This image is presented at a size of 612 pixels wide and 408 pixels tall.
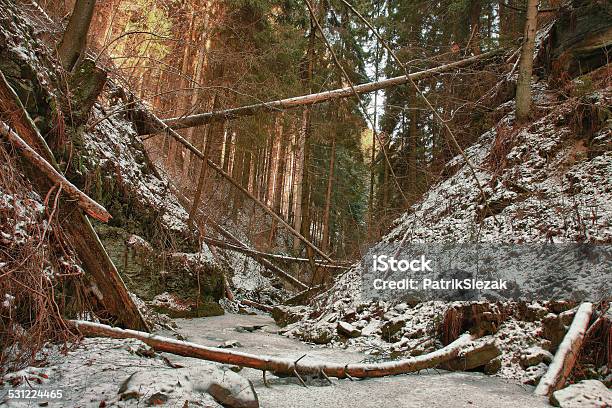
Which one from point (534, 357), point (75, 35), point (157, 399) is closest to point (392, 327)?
point (534, 357)

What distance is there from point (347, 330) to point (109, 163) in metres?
4.76

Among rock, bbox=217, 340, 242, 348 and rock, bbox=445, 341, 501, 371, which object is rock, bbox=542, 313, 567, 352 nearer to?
rock, bbox=445, 341, 501, 371

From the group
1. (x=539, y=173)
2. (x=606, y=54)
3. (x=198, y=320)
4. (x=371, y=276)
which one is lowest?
(x=198, y=320)

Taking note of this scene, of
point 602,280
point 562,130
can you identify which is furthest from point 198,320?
point 562,130

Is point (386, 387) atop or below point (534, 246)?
below

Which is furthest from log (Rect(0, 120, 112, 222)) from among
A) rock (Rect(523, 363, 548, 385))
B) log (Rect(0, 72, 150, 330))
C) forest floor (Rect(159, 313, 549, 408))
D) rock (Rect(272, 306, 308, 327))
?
rock (Rect(272, 306, 308, 327))

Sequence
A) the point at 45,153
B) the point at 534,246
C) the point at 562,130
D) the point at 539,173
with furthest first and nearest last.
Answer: the point at 562,130 → the point at 539,173 → the point at 534,246 → the point at 45,153

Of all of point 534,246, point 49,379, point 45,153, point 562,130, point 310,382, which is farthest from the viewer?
point 562,130

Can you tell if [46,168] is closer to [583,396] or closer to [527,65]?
[583,396]

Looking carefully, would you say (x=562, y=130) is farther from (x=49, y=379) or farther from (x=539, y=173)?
(x=49, y=379)

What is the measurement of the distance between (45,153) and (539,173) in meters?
7.22

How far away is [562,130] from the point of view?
290 inches

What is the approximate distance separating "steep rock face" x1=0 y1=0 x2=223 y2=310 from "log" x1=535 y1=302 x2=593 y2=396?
182 inches

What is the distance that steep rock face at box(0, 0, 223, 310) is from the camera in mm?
4336
